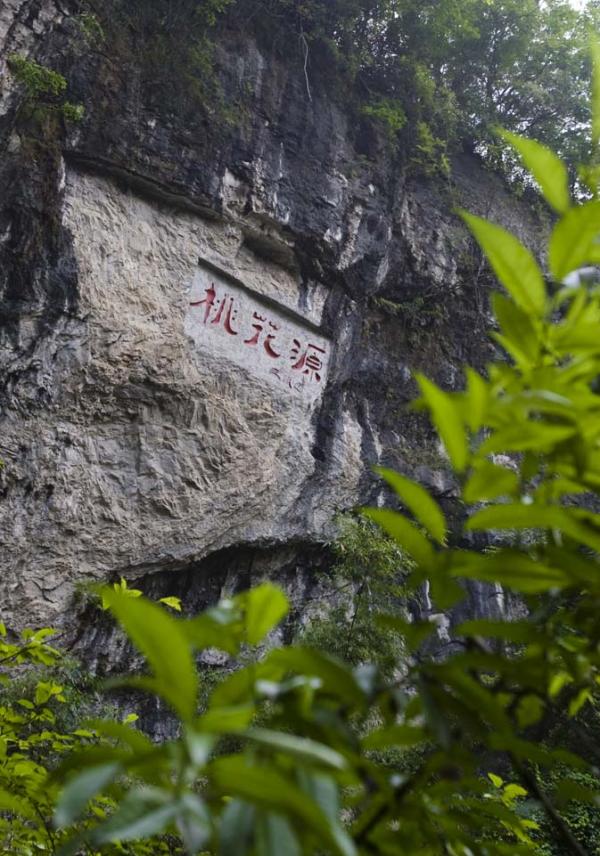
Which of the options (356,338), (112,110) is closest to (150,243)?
(112,110)

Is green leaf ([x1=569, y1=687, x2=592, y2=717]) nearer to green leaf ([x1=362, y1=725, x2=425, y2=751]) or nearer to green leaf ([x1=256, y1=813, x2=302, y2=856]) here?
green leaf ([x1=362, y1=725, x2=425, y2=751])

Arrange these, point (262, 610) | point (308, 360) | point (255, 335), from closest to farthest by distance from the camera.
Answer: point (262, 610) → point (255, 335) → point (308, 360)

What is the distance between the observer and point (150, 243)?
3.78 meters

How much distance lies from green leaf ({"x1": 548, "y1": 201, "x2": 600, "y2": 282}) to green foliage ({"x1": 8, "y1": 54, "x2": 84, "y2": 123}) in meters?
3.62

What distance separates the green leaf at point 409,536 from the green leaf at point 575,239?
5.5 inches

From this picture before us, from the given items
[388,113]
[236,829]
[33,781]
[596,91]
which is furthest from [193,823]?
[388,113]

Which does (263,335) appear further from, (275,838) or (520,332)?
(275,838)

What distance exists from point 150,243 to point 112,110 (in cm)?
69

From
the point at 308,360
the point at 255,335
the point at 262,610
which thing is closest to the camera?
the point at 262,610

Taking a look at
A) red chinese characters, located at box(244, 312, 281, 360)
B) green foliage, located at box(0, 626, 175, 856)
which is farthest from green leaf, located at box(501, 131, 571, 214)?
red chinese characters, located at box(244, 312, 281, 360)

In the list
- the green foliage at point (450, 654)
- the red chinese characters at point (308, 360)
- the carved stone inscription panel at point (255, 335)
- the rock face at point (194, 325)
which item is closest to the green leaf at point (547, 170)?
the green foliage at point (450, 654)

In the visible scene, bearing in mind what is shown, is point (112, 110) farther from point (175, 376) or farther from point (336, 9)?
point (336, 9)

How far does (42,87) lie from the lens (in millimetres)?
3385

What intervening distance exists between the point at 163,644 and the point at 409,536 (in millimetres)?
140
